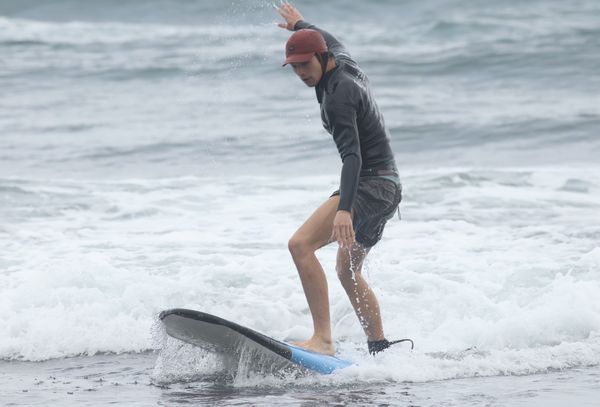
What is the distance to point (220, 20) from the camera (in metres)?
31.2

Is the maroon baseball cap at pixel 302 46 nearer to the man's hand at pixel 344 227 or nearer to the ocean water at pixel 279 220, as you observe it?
the man's hand at pixel 344 227

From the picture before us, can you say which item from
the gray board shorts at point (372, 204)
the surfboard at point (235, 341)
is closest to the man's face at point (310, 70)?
the gray board shorts at point (372, 204)

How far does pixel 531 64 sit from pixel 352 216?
16.9 m

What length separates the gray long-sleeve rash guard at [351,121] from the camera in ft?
19.2

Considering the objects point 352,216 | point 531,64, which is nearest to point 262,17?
point 531,64

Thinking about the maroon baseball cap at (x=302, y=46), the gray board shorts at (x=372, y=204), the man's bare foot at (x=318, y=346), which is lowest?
the man's bare foot at (x=318, y=346)

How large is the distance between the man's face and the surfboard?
1.44 metres

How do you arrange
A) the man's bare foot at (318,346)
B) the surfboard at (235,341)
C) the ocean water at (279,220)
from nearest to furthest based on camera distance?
the surfboard at (235,341), the man's bare foot at (318,346), the ocean water at (279,220)

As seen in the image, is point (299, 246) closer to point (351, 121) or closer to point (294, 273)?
point (351, 121)

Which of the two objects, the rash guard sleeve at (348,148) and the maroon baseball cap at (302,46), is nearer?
the maroon baseball cap at (302,46)

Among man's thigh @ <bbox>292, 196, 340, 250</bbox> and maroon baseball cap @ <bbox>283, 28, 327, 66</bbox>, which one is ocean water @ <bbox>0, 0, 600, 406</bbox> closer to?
man's thigh @ <bbox>292, 196, 340, 250</bbox>

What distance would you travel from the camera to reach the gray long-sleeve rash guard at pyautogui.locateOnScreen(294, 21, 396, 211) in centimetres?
586

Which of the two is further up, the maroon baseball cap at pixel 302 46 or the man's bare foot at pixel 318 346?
the maroon baseball cap at pixel 302 46

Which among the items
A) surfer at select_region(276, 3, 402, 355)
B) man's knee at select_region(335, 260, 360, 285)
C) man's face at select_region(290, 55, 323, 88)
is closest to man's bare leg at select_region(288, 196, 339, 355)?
surfer at select_region(276, 3, 402, 355)
